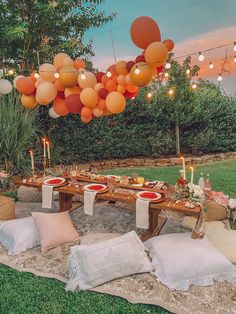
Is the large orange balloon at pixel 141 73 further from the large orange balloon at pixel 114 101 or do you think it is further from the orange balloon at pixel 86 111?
the orange balloon at pixel 86 111

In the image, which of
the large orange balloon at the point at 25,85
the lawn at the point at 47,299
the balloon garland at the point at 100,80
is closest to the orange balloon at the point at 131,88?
the balloon garland at the point at 100,80

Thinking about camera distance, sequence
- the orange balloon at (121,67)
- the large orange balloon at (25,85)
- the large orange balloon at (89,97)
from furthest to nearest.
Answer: the large orange balloon at (25,85) → the large orange balloon at (89,97) → the orange balloon at (121,67)

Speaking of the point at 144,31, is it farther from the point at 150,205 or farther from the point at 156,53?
the point at 150,205

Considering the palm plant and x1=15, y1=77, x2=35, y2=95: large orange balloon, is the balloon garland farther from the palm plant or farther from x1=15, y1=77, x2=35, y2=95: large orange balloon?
the palm plant

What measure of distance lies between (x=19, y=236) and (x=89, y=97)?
205 centimetres

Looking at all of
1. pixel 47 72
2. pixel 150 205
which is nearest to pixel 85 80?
pixel 47 72

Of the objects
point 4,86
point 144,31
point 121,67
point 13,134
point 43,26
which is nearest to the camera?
point 144,31

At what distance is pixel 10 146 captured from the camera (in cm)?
569

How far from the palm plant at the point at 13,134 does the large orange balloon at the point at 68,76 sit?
2.25 metres

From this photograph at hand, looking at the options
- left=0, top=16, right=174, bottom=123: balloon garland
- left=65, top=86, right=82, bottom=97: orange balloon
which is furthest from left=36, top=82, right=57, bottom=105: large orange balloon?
left=65, top=86, right=82, bottom=97: orange balloon

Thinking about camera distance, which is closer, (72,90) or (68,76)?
(68,76)

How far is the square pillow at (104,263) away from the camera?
8.59 feet

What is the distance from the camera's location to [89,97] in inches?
155

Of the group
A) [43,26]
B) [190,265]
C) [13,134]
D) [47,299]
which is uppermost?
[43,26]
